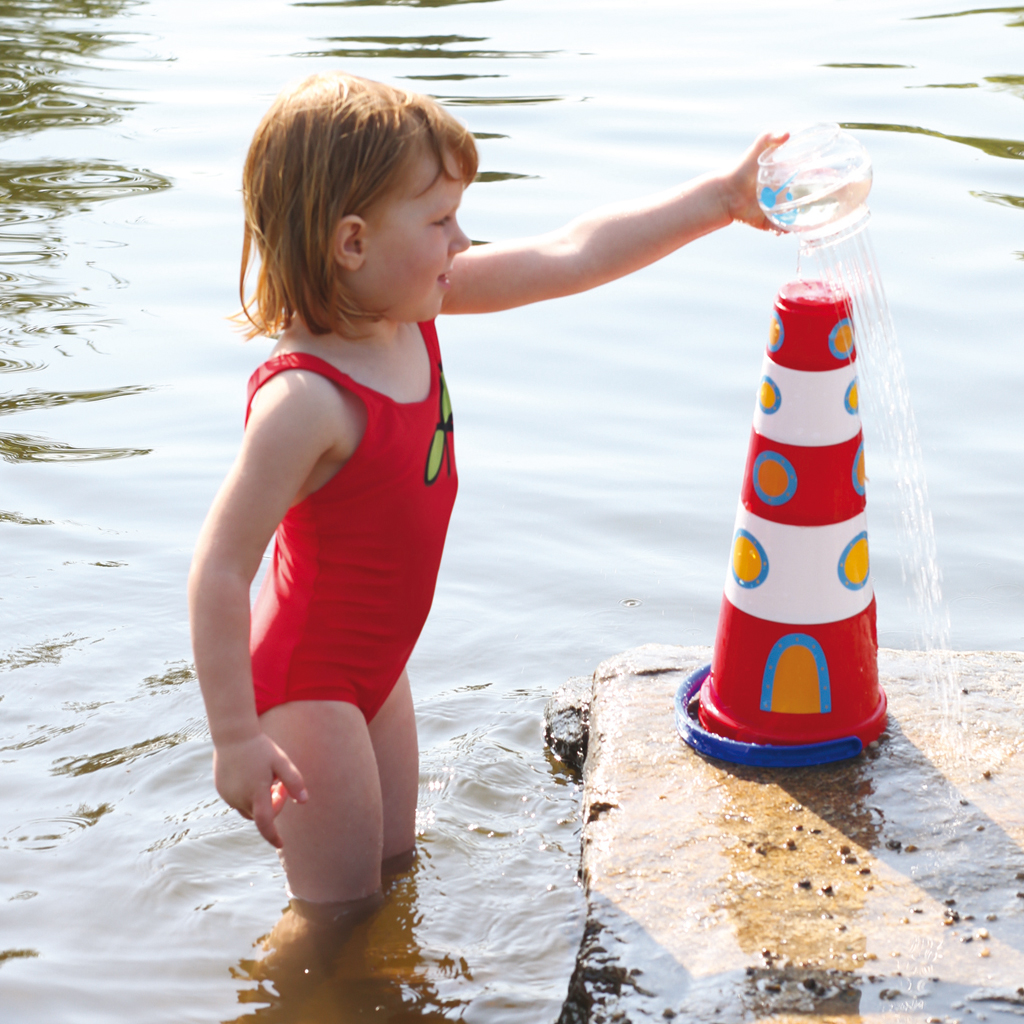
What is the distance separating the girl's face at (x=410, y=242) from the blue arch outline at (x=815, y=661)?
1.11 meters

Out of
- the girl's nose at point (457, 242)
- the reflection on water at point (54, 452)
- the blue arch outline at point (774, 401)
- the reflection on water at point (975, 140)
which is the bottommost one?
the reflection on water at point (54, 452)

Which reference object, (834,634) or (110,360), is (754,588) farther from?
(110,360)

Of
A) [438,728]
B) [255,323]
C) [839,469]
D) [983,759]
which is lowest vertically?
[438,728]

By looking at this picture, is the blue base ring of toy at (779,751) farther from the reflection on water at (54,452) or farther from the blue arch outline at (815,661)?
the reflection on water at (54,452)

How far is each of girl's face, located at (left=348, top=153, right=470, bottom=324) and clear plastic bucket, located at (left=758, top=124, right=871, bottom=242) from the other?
2.54ft

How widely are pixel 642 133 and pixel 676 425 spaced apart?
4.08 metres

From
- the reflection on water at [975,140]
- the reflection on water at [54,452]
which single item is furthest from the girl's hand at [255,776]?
the reflection on water at [975,140]

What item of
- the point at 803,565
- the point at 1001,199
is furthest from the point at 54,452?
the point at 1001,199

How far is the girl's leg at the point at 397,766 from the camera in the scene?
298cm

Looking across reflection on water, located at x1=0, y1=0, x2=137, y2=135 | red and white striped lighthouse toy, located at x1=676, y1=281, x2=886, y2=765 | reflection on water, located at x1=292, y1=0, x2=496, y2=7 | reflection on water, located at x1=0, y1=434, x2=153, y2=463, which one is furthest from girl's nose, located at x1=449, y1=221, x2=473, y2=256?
reflection on water, located at x1=292, y1=0, x2=496, y2=7

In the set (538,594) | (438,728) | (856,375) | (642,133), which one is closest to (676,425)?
(538,594)

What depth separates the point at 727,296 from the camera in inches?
260

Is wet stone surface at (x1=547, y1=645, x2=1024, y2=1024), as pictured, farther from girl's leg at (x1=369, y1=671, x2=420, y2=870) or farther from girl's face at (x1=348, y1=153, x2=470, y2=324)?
girl's face at (x1=348, y1=153, x2=470, y2=324)

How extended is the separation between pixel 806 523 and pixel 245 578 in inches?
49.3
